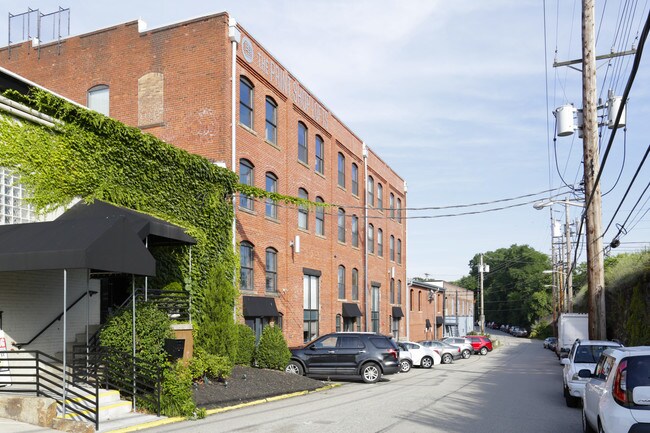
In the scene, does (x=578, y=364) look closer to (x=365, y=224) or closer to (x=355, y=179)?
(x=365, y=224)

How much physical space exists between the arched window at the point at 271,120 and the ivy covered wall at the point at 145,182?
19.2 feet

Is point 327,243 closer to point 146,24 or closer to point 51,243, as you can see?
point 146,24

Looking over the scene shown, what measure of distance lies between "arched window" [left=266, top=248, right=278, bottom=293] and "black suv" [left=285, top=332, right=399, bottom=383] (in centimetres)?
456

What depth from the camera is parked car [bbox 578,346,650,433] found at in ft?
24.7

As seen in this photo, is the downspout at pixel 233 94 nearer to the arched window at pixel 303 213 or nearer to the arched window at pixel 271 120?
the arched window at pixel 271 120

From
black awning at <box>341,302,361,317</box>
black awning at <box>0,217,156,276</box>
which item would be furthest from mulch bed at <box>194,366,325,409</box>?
black awning at <box>341,302,361,317</box>

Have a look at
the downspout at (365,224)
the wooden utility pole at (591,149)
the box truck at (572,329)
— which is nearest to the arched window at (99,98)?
the downspout at (365,224)

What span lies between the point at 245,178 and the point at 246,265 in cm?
350

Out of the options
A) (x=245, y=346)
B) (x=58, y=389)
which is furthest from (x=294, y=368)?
(x=58, y=389)

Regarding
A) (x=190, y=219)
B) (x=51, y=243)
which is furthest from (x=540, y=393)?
(x=51, y=243)

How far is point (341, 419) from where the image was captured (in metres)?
13.4

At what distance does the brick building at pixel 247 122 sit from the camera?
25.1 meters

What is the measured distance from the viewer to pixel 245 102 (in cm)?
2647

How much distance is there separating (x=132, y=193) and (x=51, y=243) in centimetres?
555
